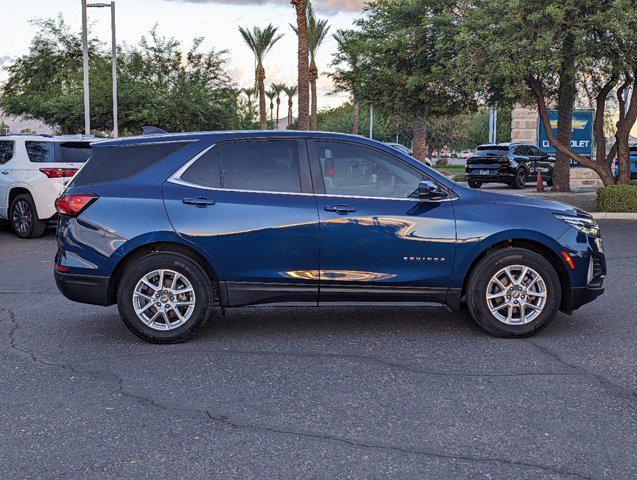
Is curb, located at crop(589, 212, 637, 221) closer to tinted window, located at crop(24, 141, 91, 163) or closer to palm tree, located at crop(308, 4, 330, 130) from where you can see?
tinted window, located at crop(24, 141, 91, 163)

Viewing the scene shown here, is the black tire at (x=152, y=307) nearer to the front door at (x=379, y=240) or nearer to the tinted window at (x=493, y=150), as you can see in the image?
the front door at (x=379, y=240)

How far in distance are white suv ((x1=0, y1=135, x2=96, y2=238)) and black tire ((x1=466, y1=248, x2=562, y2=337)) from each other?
936 cm

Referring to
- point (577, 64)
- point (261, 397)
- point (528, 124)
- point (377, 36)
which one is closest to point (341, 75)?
point (377, 36)

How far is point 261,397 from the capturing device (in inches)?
204

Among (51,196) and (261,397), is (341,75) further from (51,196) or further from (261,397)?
(261,397)

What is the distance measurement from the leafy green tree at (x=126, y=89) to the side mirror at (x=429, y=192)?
35.6 m

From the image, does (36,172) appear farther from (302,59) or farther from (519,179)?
(519,179)

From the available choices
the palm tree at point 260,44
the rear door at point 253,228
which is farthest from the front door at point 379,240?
the palm tree at point 260,44

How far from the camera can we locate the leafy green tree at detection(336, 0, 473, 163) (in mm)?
23891

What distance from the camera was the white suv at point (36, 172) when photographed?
14227 millimetres

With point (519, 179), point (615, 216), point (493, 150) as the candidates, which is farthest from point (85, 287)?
point (493, 150)

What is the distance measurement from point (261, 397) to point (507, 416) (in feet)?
5.09

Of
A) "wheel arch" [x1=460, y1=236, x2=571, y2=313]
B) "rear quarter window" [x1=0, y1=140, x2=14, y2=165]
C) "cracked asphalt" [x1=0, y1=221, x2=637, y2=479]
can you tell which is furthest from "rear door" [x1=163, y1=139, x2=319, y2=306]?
"rear quarter window" [x1=0, y1=140, x2=14, y2=165]

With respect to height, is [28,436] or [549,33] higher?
[549,33]
